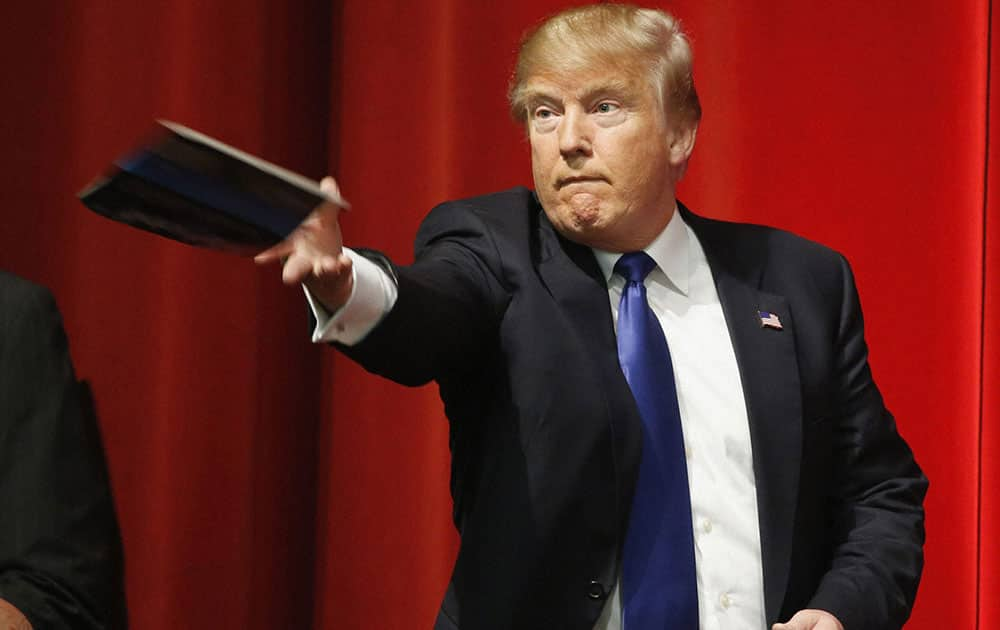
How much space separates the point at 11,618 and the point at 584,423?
0.76m

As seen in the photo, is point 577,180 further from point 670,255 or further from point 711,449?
point 711,449

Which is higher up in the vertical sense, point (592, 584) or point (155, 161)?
point (155, 161)

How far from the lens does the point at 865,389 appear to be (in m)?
1.56

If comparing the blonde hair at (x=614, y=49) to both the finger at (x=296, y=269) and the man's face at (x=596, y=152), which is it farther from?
the finger at (x=296, y=269)

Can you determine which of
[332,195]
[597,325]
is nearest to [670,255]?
[597,325]

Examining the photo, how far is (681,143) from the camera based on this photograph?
1578 millimetres

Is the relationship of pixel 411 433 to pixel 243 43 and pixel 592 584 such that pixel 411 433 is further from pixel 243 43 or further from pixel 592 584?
pixel 592 584

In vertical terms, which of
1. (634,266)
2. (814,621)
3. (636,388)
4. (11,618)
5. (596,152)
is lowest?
(11,618)

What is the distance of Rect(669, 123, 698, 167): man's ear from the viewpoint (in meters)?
1.56

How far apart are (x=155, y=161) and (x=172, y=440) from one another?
1.16 metres

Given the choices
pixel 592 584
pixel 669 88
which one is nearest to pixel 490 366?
pixel 592 584

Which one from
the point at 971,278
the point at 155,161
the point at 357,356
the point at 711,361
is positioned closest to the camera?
the point at 155,161

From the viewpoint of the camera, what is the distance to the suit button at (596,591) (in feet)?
4.37

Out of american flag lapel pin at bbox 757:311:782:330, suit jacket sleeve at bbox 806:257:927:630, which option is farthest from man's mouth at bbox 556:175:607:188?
suit jacket sleeve at bbox 806:257:927:630
